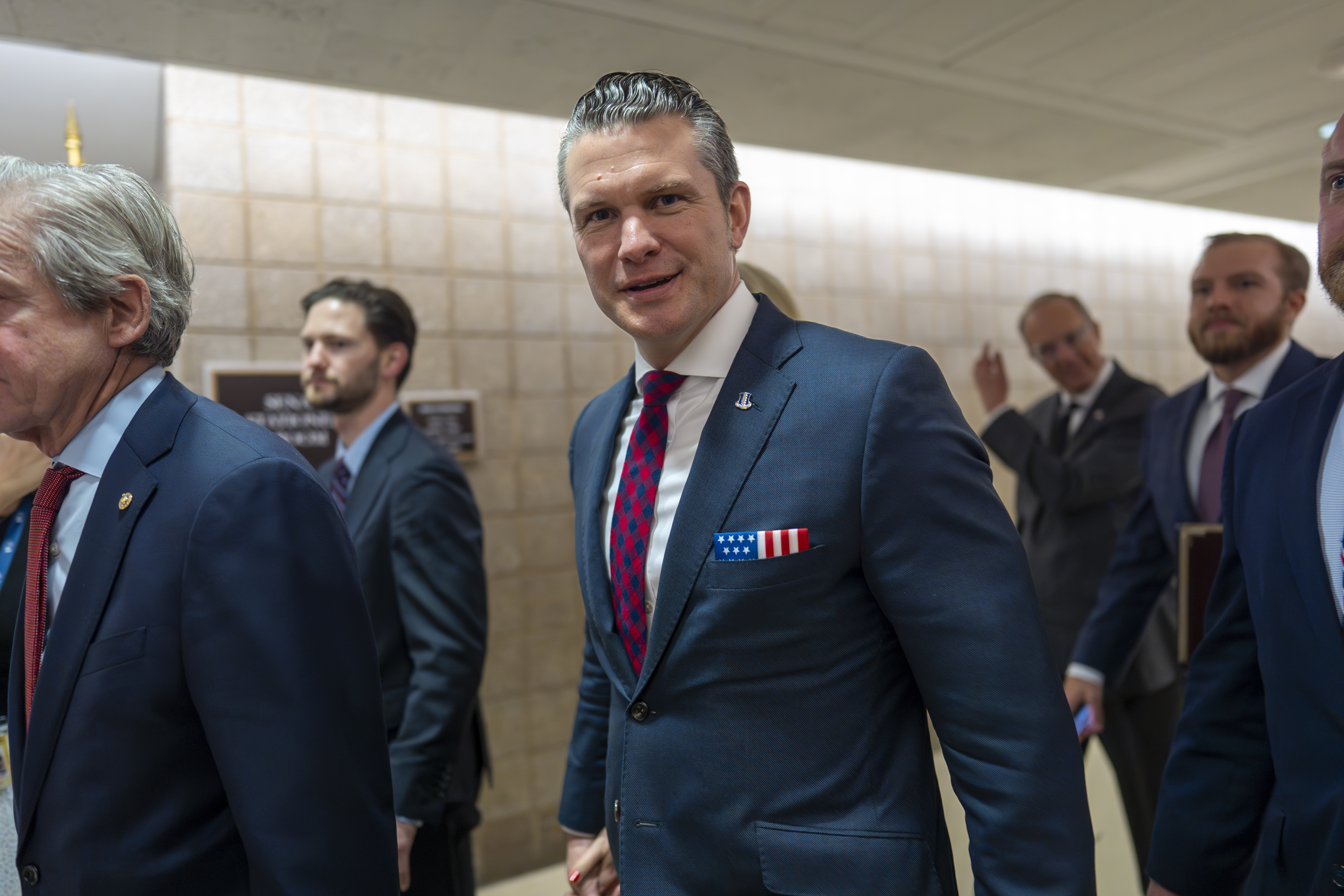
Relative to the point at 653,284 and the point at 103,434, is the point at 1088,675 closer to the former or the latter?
the point at 653,284

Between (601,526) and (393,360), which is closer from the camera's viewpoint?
(601,526)

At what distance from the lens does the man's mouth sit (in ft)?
3.87

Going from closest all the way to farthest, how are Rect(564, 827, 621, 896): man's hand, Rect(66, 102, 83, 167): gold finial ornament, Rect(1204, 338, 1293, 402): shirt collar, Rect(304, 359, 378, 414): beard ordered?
1. Rect(564, 827, 621, 896): man's hand
2. Rect(66, 102, 83, 167): gold finial ornament
3. Rect(1204, 338, 1293, 402): shirt collar
4. Rect(304, 359, 378, 414): beard

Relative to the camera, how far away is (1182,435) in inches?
90.6

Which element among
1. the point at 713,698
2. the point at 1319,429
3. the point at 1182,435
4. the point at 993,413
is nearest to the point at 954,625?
the point at 713,698

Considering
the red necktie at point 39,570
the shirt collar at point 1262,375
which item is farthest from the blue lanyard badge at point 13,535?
the shirt collar at point 1262,375

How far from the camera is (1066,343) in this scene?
3164 mm

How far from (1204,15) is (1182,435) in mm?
1072

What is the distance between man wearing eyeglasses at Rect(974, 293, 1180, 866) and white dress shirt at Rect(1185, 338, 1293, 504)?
0.34 m

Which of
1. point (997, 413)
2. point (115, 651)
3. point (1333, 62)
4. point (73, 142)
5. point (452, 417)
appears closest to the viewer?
point (115, 651)

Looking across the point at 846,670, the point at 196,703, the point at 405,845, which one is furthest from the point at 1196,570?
the point at 196,703

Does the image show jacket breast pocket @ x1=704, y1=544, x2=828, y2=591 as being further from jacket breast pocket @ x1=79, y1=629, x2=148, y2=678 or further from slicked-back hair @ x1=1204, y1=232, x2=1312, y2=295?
slicked-back hair @ x1=1204, y1=232, x2=1312, y2=295

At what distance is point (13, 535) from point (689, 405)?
119 centimetres

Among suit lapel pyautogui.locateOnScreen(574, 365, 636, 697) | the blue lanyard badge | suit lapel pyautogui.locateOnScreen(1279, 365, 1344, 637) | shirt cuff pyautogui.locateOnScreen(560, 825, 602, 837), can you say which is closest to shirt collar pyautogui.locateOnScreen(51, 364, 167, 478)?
the blue lanyard badge
